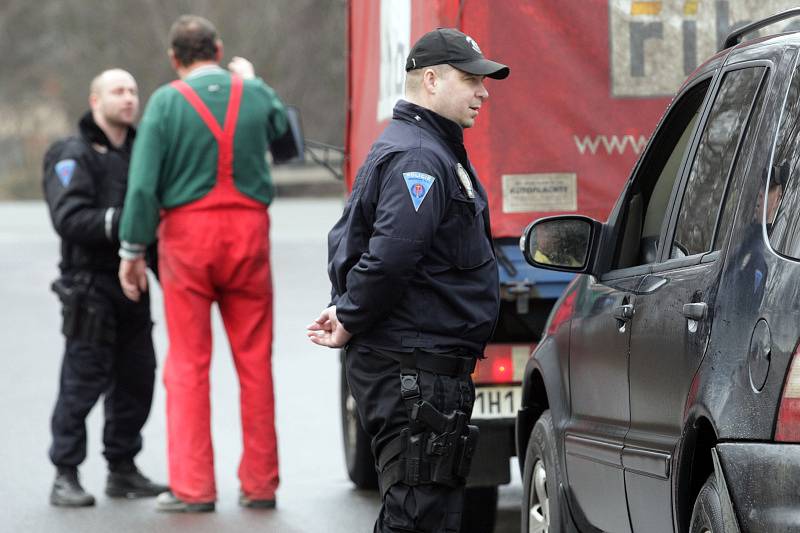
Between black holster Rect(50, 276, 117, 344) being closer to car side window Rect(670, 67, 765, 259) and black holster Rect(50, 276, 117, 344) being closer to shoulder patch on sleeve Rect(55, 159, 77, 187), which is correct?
shoulder patch on sleeve Rect(55, 159, 77, 187)

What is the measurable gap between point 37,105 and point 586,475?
6469 centimetres

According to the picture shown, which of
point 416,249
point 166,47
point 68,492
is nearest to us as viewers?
point 416,249

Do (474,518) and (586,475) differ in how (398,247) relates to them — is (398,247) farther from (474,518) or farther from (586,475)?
(474,518)

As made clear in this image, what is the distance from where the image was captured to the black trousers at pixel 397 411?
16.5 feet

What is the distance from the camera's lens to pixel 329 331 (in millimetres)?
5148

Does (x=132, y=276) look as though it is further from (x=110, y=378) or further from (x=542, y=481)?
(x=542, y=481)

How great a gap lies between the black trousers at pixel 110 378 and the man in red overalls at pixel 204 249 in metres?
0.34

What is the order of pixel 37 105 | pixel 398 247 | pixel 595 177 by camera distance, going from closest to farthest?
pixel 398 247
pixel 595 177
pixel 37 105

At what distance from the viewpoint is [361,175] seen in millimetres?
5082

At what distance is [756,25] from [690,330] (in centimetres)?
91

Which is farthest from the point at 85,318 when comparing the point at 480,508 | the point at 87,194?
the point at 480,508

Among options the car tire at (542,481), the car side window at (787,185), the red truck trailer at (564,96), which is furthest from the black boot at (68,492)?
the car side window at (787,185)

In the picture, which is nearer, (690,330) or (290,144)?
(690,330)

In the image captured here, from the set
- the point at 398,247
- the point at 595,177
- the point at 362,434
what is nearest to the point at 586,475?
the point at 398,247
